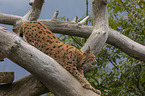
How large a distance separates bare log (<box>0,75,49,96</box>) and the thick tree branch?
0.33 meters

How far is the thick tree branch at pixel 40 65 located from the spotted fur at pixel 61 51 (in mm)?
63

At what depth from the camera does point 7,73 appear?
1.68 meters

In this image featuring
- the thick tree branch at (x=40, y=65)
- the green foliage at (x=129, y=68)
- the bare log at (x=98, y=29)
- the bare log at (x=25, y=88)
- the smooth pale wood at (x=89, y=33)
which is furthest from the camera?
the green foliage at (x=129, y=68)

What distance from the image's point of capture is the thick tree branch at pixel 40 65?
1254mm

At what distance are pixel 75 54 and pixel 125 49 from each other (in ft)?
4.51

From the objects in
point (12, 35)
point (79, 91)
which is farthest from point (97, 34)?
point (12, 35)

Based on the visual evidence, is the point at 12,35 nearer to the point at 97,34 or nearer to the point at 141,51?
the point at 97,34

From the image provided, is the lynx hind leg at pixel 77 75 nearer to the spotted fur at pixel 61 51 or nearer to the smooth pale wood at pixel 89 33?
the spotted fur at pixel 61 51

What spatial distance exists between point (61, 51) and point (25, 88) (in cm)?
53

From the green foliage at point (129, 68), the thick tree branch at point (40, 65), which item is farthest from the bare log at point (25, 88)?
the green foliage at point (129, 68)

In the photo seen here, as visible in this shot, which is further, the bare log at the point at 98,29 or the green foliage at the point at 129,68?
the green foliage at the point at 129,68

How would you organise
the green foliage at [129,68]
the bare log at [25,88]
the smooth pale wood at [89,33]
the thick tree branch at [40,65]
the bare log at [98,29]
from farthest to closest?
the green foliage at [129,68] → the smooth pale wood at [89,33] → the bare log at [98,29] → the bare log at [25,88] → the thick tree branch at [40,65]

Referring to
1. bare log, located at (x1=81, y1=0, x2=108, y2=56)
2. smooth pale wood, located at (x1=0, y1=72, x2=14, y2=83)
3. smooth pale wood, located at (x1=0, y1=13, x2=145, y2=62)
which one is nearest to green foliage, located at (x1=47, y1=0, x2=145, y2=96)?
smooth pale wood, located at (x1=0, y1=13, x2=145, y2=62)

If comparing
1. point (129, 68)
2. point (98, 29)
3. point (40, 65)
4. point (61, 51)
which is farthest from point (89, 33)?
point (40, 65)
